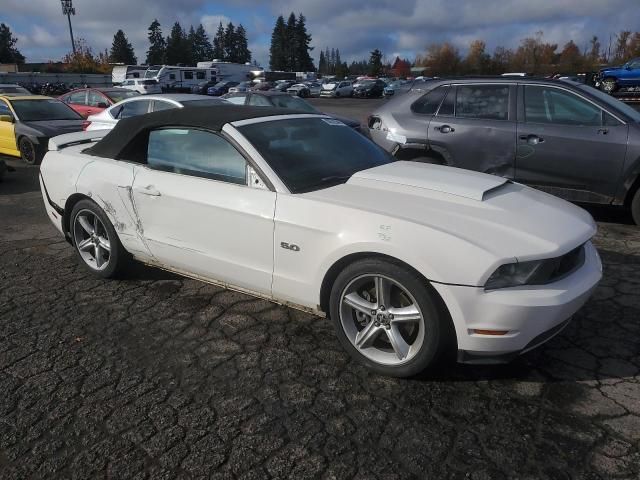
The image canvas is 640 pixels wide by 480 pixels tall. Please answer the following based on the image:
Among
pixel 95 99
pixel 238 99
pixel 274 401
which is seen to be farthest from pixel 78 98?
pixel 274 401

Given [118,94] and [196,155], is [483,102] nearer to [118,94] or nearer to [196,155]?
[196,155]

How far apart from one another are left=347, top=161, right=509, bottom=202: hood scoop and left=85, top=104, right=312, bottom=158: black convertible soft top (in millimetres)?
969

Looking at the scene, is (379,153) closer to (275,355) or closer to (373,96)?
(275,355)

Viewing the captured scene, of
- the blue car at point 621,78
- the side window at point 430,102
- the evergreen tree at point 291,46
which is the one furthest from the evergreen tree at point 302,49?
the side window at point 430,102

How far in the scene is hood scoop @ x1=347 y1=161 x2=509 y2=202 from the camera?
335 centimetres

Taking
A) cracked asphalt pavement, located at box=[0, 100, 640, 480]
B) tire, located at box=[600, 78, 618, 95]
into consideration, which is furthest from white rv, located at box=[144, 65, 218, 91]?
cracked asphalt pavement, located at box=[0, 100, 640, 480]

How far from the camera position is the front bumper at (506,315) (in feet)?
8.75

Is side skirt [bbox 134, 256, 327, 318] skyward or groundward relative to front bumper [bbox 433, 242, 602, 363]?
groundward

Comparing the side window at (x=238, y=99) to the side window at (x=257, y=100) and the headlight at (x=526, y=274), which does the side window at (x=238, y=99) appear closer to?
the side window at (x=257, y=100)

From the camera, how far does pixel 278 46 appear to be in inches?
4675

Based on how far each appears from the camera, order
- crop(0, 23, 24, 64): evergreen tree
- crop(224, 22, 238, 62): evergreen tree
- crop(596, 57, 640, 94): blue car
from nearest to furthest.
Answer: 1. crop(596, 57, 640, 94): blue car
2. crop(0, 23, 24, 64): evergreen tree
3. crop(224, 22, 238, 62): evergreen tree

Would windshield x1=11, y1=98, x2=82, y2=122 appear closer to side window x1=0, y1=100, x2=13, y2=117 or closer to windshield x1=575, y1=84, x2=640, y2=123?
side window x1=0, y1=100, x2=13, y2=117

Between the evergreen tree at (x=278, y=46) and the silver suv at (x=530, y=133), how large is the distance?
114820 millimetres

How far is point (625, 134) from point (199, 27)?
140840 mm
